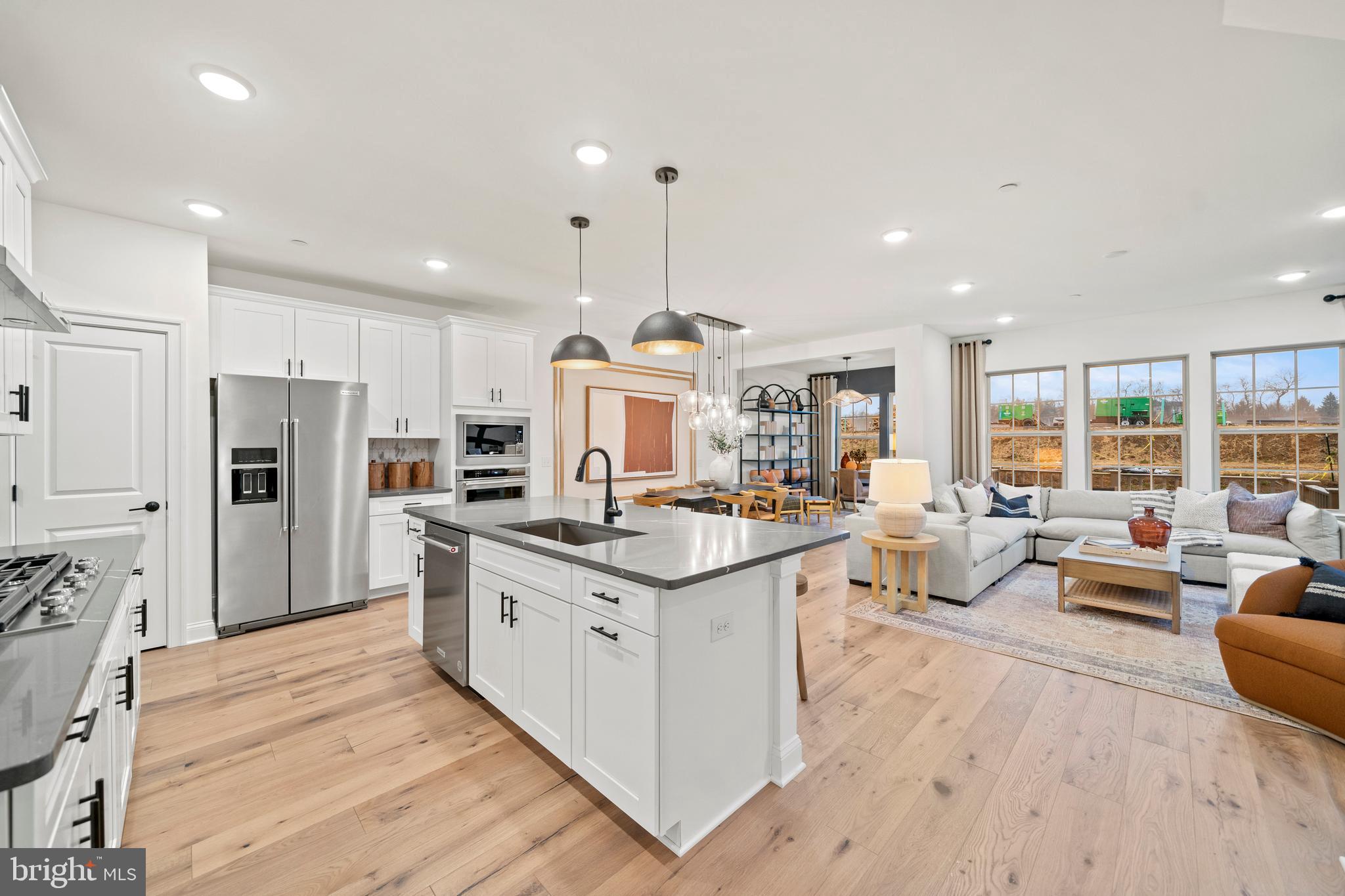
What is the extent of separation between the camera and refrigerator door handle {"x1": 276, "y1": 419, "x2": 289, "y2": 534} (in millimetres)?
3734

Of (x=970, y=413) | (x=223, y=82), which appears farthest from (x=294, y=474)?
(x=970, y=413)

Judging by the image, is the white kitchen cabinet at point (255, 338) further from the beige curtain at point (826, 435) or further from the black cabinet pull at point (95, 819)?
the beige curtain at point (826, 435)

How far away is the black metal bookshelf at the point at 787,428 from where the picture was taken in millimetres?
9078

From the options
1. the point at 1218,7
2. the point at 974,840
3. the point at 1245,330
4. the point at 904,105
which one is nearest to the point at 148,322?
the point at 904,105

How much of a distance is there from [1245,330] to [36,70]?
8.55 meters

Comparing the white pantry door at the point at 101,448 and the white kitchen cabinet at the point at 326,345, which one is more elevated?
the white kitchen cabinet at the point at 326,345

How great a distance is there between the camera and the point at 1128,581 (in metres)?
3.67

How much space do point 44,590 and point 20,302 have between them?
90 cm

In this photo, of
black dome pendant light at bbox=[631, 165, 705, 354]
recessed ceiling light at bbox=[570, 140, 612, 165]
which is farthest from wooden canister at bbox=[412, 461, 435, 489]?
recessed ceiling light at bbox=[570, 140, 612, 165]

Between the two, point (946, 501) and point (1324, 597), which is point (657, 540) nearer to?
point (1324, 597)

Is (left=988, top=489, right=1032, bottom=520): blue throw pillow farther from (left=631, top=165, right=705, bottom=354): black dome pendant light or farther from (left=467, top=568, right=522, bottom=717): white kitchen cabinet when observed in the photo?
(left=467, top=568, right=522, bottom=717): white kitchen cabinet

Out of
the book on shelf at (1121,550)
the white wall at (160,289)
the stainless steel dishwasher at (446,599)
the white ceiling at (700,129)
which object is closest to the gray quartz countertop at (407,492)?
the white wall at (160,289)

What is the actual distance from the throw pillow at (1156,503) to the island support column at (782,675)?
5155 mm

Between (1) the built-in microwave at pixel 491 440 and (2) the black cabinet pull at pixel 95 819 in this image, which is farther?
(1) the built-in microwave at pixel 491 440
